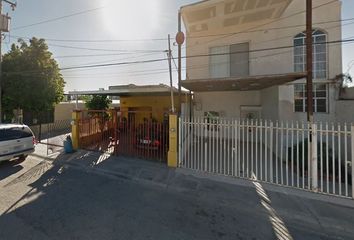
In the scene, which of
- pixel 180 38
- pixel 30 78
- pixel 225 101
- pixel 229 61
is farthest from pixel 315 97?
pixel 30 78

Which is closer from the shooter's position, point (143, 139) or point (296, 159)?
point (296, 159)

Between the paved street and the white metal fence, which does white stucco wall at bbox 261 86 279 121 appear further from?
the paved street

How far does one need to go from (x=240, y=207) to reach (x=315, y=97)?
8.22m

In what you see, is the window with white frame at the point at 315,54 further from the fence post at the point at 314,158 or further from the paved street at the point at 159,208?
the paved street at the point at 159,208

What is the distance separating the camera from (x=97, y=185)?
5.88 m

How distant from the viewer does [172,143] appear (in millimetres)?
7398

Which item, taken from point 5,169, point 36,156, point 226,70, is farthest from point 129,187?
point 226,70

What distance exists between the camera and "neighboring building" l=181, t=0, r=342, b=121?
9.56m

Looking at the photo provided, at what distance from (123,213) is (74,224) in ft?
3.05

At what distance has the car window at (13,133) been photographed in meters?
7.30

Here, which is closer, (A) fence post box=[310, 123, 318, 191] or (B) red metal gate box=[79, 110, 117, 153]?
(A) fence post box=[310, 123, 318, 191]

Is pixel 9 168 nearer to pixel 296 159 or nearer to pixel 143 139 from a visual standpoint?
pixel 143 139

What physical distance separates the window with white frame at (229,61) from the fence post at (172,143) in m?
6.36

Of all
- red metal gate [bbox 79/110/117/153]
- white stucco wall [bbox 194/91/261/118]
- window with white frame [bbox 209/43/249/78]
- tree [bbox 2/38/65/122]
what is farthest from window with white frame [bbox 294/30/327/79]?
tree [bbox 2/38/65/122]
